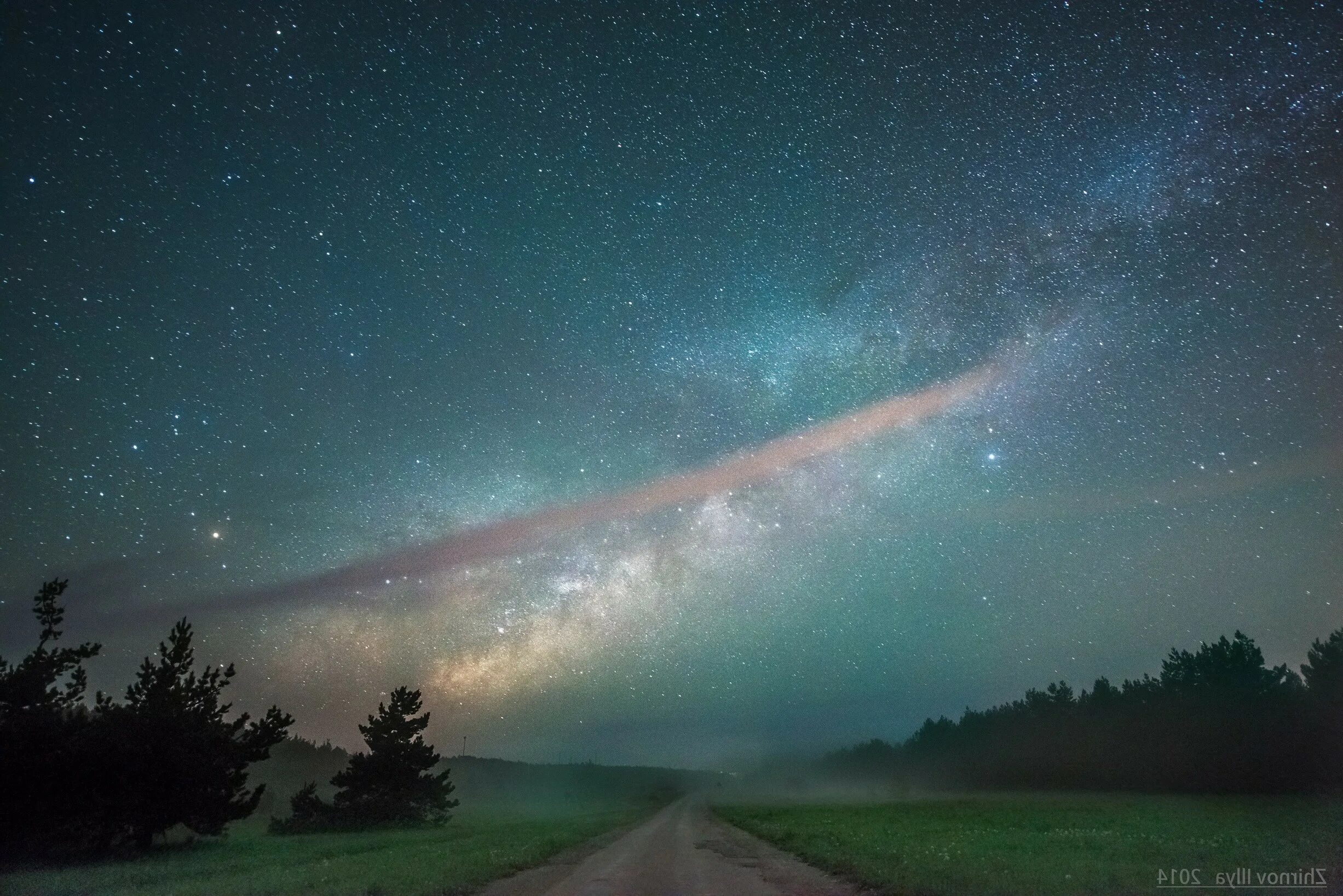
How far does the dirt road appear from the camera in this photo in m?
18.7

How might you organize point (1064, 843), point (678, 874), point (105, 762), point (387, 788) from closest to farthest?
point (678, 874)
point (1064, 843)
point (105, 762)
point (387, 788)

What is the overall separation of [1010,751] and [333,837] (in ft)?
338

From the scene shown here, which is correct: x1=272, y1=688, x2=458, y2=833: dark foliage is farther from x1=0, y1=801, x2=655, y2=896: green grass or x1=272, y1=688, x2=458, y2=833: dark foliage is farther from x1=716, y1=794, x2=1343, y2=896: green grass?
x1=716, y1=794, x2=1343, y2=896: green grass

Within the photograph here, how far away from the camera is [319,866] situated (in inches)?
1040

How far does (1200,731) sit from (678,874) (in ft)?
229

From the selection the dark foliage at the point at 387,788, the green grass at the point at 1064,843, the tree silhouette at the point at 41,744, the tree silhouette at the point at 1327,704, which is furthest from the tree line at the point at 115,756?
the tree silhouette at the point at 1327,704

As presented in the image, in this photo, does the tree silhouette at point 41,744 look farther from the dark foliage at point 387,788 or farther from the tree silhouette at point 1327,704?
the tree silhouette at point 1327,704

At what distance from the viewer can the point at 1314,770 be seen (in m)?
57.0

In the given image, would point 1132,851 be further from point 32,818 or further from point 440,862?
point 32,818

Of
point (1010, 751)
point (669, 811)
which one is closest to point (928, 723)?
point (1010, 751)

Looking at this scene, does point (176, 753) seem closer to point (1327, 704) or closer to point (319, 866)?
point (319, 866)

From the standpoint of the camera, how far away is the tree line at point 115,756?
3048 centimetres

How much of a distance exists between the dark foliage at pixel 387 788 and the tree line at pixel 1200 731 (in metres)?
69.3

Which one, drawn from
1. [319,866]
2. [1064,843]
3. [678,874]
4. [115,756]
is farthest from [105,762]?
[1064,843]
